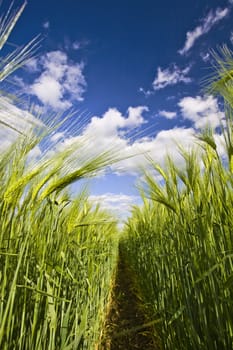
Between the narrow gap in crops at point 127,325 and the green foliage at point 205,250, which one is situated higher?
the green foliage at point 205,250

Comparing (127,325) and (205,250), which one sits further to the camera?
(127,325)

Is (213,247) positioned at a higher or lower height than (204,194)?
lower

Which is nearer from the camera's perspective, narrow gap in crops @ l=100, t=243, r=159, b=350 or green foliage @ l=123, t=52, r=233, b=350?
green foliage @ l=123, t=52, r=233, b=350

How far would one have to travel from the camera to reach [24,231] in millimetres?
1119

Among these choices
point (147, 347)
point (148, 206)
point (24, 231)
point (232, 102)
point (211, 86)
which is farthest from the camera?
point (148, 206)

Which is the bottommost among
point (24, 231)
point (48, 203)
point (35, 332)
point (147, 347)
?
point (147, 347)

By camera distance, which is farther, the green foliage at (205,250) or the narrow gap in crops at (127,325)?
the narrow gap in crops at (127,325)

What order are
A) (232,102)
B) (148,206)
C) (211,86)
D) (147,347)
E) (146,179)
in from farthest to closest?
(148,206) → (147,347) → (146,179) → (211,86) → (232,102)

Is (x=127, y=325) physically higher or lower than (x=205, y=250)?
lower

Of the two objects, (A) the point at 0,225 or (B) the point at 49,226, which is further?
(B) the point at 49,226

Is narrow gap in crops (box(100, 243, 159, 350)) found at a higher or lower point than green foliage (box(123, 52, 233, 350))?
lower

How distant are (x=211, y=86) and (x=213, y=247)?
81cm

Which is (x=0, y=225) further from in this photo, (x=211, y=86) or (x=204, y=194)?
(x=211, y=86)

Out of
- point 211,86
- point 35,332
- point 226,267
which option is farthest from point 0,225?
point 211,86
